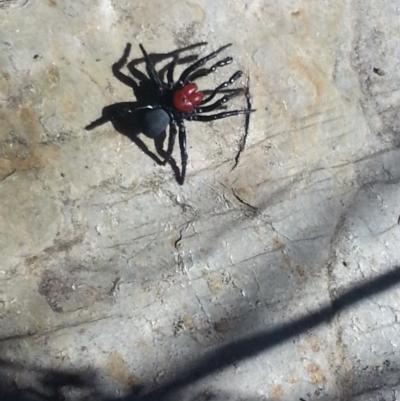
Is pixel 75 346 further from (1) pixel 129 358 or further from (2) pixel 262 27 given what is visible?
(2) pixel 262 27

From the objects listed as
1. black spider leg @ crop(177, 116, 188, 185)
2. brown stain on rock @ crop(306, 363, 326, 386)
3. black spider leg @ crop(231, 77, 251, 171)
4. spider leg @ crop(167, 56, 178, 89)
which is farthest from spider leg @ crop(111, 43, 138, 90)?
brown stain on rock @ crop(306, 363, 326, 386)

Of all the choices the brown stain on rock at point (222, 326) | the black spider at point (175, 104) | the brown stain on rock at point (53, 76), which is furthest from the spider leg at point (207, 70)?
the brown stain on rock at point (222, 326)

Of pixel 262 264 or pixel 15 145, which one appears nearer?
pixel 15 145

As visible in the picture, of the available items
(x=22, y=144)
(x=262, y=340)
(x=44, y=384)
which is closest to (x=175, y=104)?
(x=22, y=144)

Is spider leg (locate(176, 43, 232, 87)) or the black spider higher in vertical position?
spider leg (locate(176, 43, 232, 87))

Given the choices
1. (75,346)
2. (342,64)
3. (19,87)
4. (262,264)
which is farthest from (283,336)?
(19,87)

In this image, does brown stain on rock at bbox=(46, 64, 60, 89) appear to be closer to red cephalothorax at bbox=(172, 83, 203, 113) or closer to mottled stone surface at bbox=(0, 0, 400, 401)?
mottled stone surface at bbox=(0, 0, 400, 401)

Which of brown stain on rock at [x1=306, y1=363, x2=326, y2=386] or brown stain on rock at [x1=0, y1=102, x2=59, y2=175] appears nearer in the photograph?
brown stain on rock at [x1=0, y1=102, x2=59, y2=175]
